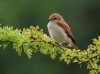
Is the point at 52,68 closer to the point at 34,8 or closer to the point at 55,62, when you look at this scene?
the point at 55,62

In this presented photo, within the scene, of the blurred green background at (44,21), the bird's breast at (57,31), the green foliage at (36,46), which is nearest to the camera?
the green foliage at (36,46)

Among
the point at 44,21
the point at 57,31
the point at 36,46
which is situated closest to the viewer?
the point at 36,46

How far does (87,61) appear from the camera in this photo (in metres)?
5.30

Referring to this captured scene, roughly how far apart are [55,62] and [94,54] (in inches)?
1002

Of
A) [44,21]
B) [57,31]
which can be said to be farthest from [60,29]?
[44,21]

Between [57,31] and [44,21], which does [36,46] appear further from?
[44,21]

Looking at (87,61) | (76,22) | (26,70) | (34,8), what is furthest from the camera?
(34,8)

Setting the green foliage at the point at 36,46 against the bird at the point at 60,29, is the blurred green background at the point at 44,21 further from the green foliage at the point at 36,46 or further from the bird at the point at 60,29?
the green foliage at the point at 36,46

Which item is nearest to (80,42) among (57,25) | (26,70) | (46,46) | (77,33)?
(77,33)

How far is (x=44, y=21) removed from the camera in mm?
29750

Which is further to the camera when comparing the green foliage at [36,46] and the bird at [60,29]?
the bird at [60,29]

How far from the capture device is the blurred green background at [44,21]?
29.4 m

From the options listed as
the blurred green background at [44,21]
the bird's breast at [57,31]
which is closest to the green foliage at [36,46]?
the bird's breast at [57,31]

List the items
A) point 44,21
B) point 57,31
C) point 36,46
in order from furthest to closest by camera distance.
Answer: point 44,21
point 57,31
point 36,46
